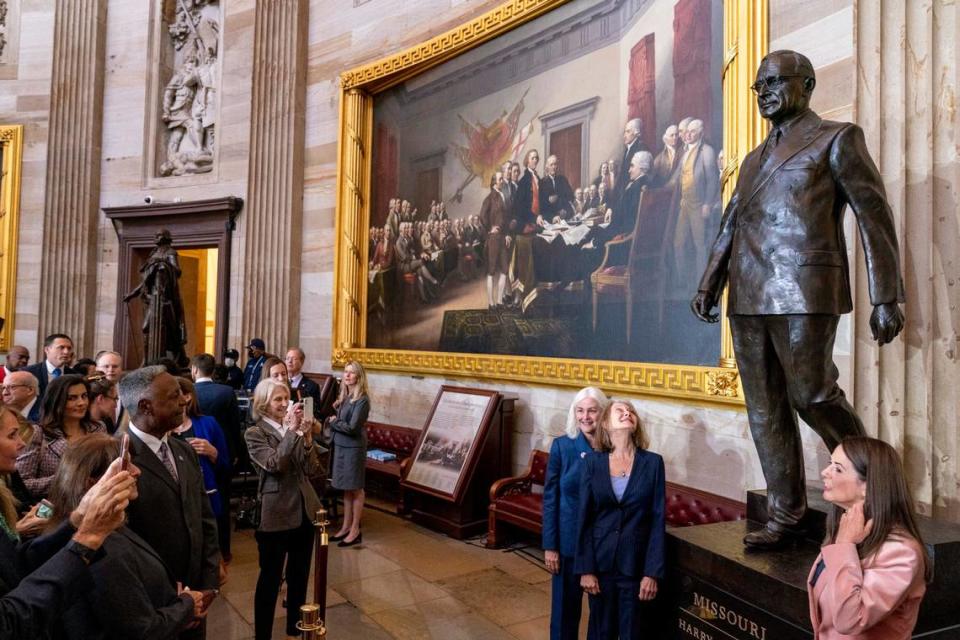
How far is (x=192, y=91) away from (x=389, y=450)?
24.7 feet

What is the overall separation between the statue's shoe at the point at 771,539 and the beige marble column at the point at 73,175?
11677mm

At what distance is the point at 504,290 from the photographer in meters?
7.02

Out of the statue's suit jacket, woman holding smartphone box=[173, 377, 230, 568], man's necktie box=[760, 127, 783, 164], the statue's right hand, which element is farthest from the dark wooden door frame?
the statue's suit jacket

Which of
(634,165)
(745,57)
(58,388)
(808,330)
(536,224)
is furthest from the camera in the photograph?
(536,224)

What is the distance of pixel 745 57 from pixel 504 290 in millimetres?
3245

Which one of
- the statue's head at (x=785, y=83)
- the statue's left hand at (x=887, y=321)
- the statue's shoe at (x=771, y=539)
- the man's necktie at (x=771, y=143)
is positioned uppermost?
the statue's head at (x=785, y=83)

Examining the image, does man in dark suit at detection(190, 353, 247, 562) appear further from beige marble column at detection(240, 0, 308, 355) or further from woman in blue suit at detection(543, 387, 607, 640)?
beige marble column at detection(240, 0, 308, 355)

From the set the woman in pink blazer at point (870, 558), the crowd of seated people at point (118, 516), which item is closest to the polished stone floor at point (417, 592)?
the crowd of seated people at point (118, 516)

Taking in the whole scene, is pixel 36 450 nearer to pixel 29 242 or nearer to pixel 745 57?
pixel 745 57

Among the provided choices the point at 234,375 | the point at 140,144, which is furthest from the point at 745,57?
the point at 140,144

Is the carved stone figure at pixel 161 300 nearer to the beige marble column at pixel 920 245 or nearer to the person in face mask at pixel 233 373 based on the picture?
the person in face mask at pixel 233 373

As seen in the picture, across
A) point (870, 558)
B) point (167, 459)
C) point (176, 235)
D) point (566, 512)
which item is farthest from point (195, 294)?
point (870, 558)

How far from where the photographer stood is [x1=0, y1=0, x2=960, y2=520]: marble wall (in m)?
3.43

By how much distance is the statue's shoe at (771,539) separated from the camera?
9.38 feet
